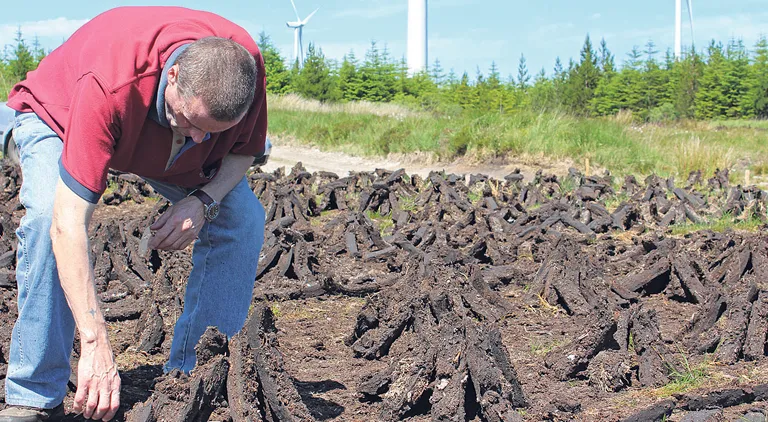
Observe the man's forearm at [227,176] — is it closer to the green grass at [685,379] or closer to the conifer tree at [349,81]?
the green grass at [685,379]

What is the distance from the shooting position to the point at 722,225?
7.55 metres

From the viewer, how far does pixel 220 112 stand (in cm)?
254

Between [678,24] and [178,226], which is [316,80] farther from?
[178,226]

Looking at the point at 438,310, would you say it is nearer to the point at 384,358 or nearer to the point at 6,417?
the point at 384,358

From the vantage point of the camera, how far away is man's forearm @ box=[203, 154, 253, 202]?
3.23 meters

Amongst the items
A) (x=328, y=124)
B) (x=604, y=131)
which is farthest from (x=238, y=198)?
(x=328, y=124)

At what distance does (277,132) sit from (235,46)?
1991 cm

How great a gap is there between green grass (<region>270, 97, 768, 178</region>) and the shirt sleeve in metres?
10.5

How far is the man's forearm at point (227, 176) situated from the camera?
3234mm

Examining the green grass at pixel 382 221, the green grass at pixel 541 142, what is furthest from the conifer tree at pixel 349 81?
the green grass at pixel 382 221

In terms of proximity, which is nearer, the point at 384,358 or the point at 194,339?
the point at 194,339

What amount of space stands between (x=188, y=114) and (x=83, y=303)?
0.68 metres

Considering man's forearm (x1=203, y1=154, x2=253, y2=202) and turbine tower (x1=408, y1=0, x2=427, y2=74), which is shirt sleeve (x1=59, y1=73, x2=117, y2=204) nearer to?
man's forearm (x1=203, y1=154, x2=253, y2=202)

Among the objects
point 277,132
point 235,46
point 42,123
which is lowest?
point 277,132
